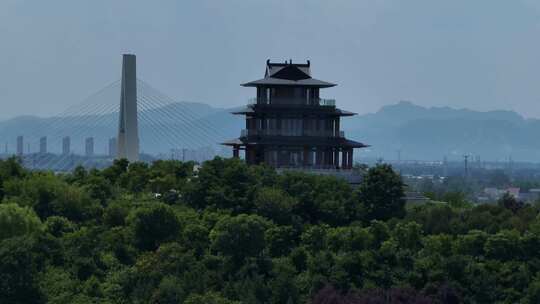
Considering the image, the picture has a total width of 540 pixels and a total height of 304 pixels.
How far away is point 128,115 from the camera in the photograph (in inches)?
2633

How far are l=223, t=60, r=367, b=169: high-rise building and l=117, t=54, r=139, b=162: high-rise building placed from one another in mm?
10904

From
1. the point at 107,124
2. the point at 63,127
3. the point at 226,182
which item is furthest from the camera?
the point at 107,124

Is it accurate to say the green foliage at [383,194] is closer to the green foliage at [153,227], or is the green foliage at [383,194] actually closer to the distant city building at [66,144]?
the green foliage at [153,227]

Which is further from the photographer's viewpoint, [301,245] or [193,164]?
[193,164]

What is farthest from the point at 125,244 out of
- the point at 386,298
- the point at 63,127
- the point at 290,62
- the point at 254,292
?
the point at 63,127

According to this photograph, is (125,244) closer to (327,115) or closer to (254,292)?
(254,292)

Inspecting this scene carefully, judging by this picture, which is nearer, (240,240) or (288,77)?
(240,240)

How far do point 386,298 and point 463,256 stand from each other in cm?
411

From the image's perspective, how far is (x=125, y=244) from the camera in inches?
1838

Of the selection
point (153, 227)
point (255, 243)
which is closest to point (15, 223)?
point (153, 227)

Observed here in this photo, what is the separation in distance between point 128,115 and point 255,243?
75.4 feet

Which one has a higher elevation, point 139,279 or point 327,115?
point 327,115

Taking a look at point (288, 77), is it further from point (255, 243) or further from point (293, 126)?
point (255, 243)

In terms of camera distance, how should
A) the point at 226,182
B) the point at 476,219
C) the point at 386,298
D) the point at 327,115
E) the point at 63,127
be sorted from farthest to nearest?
the point at 63,127 < the point at 327,115 < the point at 226,182 < the point at 476,219 < the point at 386,298
